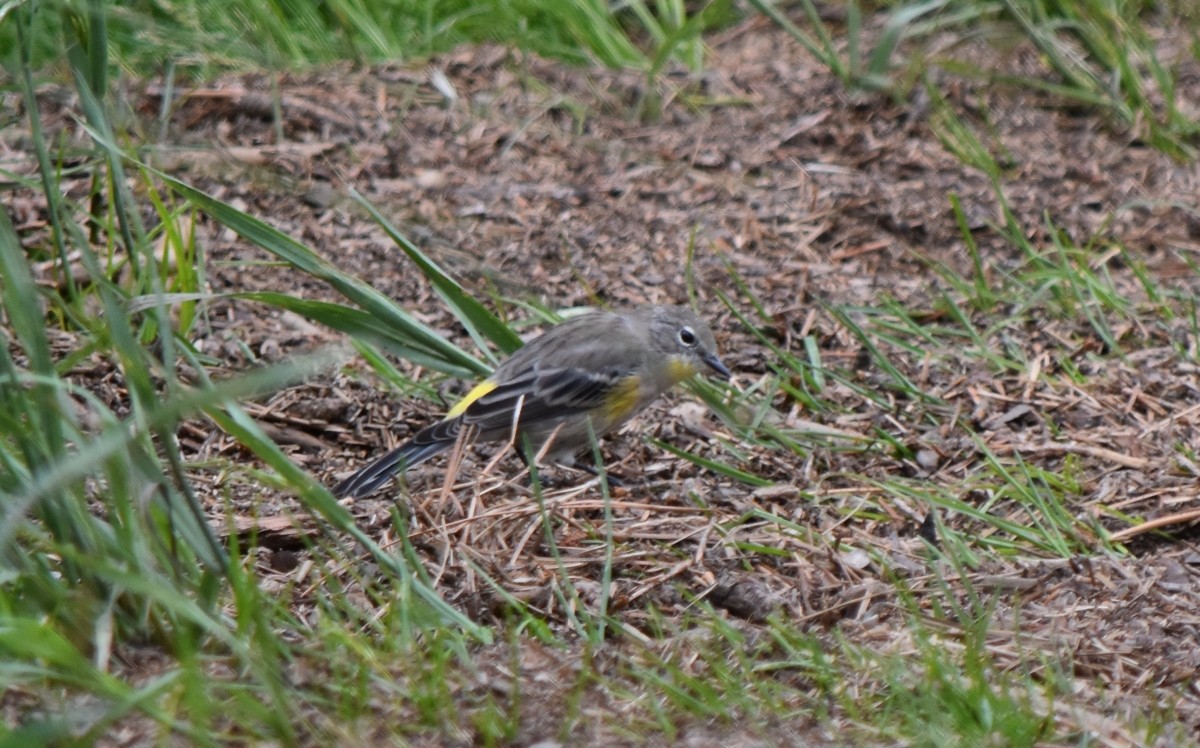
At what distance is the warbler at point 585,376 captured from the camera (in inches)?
217

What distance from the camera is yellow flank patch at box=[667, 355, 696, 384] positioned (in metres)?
5.54

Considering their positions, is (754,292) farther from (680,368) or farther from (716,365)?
(680,368)

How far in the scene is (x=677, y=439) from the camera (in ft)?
18.6

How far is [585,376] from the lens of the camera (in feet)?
18.6

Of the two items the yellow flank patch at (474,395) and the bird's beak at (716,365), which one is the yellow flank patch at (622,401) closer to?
the bird's beak at (716,365)

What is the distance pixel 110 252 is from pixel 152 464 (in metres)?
2.21

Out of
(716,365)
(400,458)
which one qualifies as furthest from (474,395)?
(716,365)

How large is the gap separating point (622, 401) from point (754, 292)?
1074mm

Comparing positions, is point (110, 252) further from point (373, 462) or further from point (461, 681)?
point (461, 681)

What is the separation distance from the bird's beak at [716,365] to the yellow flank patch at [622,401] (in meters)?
0.29

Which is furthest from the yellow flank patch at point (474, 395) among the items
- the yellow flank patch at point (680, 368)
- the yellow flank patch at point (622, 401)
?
the yellow flank patch at point (680, 368)

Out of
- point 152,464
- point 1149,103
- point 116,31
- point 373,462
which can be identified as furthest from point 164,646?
point 1149,103

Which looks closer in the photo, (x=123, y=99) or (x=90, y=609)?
(x=90, y=609)

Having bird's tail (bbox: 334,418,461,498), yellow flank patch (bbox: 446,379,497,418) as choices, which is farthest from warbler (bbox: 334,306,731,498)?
bird's tail (bbox: 334,418,461,498)
